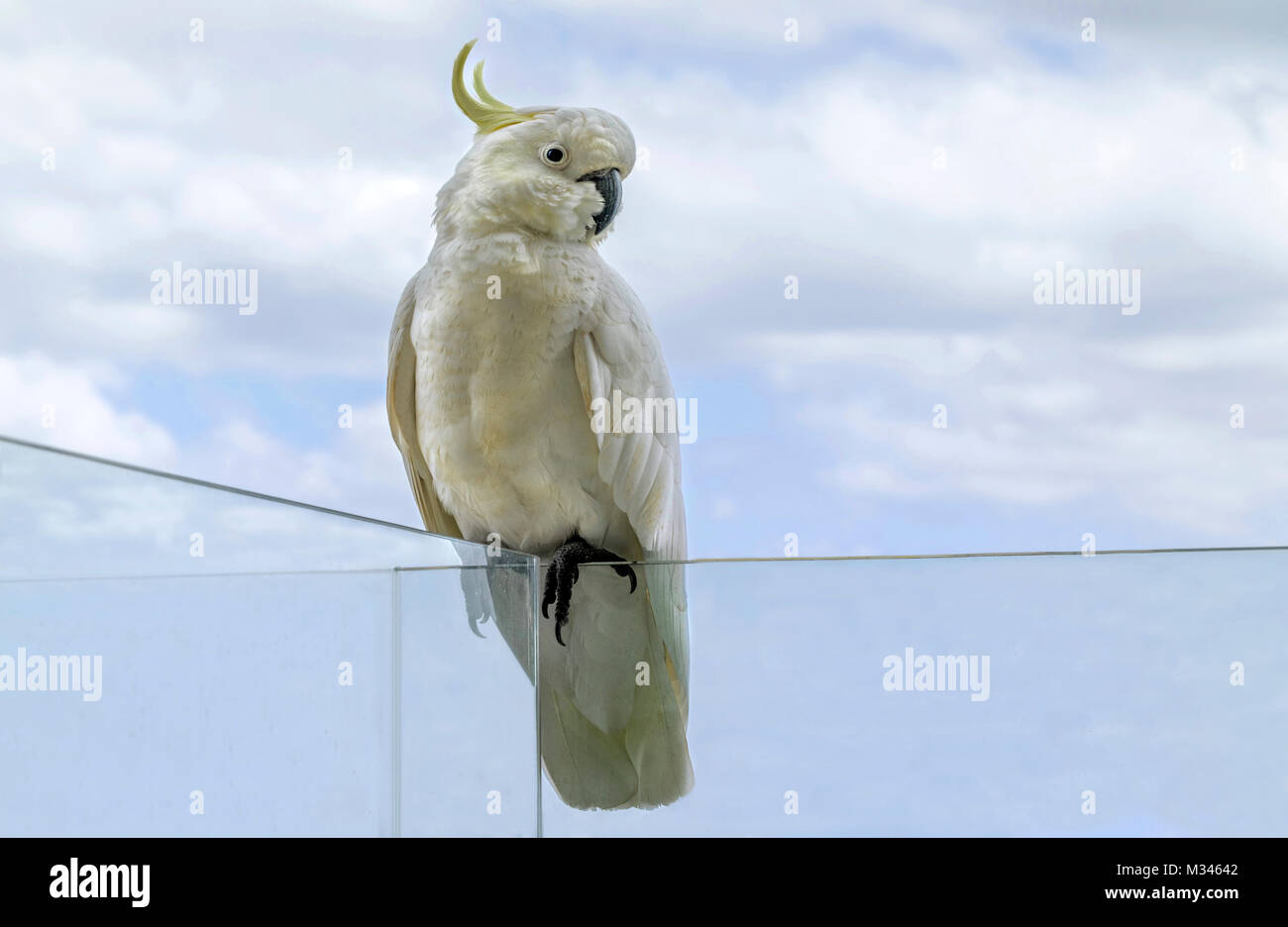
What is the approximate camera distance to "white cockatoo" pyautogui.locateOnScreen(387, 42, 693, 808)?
2402 mm

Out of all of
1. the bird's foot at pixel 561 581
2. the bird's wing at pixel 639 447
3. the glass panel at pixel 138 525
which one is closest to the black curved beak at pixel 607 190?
the bird's wing at pixel 639 447

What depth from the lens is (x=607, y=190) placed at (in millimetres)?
2504

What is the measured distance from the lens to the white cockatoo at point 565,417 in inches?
94.6

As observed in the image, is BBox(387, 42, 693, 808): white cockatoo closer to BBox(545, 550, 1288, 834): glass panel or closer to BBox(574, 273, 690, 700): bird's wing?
BBox(574, 273, 690, 700): bird's wing

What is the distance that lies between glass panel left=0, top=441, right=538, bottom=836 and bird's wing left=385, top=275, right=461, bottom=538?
31.5 inches

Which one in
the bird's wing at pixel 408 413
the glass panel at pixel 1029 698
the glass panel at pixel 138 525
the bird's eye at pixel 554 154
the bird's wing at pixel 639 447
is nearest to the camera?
the glass panel at pixel 138 525

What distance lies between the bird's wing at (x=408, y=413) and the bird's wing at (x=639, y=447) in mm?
431

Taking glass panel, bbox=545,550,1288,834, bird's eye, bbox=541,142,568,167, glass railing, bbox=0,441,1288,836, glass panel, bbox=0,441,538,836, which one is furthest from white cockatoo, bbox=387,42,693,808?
glass panel, bbox=0,441,538,836

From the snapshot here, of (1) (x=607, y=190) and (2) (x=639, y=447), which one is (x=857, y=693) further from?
(1) (x=607, y=190)

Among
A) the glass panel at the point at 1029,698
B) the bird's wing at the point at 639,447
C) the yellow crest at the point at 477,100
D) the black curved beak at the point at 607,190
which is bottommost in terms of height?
the glass panel at the point at 1029,698

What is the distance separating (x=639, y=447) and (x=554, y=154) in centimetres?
64

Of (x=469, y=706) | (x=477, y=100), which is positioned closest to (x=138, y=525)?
(x=469, y=706)

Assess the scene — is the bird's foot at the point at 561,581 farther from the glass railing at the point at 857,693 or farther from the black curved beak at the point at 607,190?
the black curved beak at the point at 607,190
